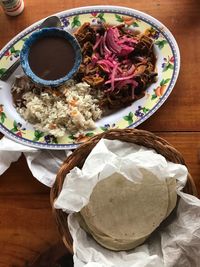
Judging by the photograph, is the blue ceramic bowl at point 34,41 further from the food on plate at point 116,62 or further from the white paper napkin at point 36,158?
the white paper napkin at point 36,158

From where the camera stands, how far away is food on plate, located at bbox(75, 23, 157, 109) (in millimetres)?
1250

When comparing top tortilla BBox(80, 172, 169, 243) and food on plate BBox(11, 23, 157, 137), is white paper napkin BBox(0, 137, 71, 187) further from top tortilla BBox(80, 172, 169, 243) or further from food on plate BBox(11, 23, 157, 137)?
top tortilla BBox(80, 172, 169, 243)

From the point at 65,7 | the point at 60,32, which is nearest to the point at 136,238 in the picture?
the point at 60,32

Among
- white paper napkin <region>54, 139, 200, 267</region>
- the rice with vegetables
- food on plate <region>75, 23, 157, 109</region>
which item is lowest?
white paper napkin <region>54, 139, 200, 267</region>

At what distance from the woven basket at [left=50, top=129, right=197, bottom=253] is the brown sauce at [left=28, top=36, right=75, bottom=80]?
233 mm

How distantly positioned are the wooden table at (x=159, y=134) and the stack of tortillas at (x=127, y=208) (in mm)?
131

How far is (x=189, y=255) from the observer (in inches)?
41.9

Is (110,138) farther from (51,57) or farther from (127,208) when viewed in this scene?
(51,57)

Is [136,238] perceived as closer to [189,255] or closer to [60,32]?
[189,255]

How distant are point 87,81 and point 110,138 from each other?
0.20 m

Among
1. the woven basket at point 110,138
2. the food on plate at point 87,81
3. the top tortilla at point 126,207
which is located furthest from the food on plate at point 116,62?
the top tortilla at point 126,207

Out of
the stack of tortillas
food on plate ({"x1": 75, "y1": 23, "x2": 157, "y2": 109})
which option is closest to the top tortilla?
the stack of tortillas

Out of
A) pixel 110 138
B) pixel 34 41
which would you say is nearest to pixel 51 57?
pixel 34 41

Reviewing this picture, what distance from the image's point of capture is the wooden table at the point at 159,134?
1.17m
